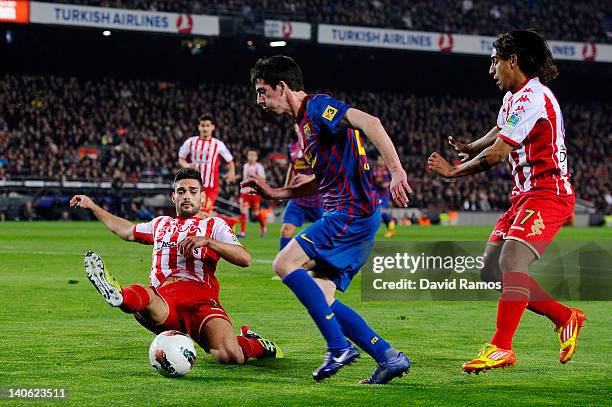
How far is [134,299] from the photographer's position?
6.09m

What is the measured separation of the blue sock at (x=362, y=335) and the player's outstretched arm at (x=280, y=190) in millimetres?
878

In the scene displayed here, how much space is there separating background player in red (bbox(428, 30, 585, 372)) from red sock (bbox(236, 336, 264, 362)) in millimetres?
1426

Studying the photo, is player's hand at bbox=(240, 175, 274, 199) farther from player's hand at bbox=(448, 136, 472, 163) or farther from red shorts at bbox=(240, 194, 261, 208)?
red shorts at bbox=(240, 194, 261, 208)

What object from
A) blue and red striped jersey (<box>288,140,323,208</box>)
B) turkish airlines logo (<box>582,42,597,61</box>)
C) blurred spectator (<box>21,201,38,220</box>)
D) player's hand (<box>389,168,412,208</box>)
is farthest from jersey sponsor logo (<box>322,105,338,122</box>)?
turkish airlines logo (<box>582,42,597,61</box>)

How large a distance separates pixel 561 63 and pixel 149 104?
61.0 ft

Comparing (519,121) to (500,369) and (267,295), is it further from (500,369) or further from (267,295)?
(267,295)

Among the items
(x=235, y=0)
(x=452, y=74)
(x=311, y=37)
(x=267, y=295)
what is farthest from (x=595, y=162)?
(x=267, y=295)

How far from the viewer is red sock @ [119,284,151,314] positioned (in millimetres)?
6038

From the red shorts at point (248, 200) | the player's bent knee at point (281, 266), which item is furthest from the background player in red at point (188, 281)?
the red shorts at point (248, 200)

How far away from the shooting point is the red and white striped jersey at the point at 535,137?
239 inches

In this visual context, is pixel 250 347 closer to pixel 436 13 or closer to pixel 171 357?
pixel 171 357

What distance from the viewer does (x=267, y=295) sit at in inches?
446

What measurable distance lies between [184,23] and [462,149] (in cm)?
3295

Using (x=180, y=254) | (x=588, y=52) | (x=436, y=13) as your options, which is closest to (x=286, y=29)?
(x=436, y=13)
